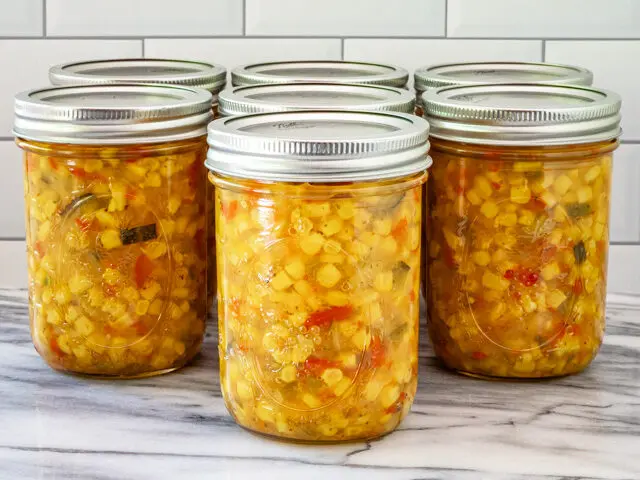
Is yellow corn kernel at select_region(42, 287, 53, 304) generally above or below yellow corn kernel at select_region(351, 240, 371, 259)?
below

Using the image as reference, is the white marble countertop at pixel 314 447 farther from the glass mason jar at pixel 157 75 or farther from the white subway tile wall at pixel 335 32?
the white subway tile wall at pixel 335 32

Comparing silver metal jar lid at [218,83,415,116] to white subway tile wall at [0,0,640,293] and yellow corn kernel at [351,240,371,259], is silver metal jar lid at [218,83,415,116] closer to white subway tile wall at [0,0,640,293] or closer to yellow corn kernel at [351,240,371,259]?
yellow corn kernel at [351,240,371,259]

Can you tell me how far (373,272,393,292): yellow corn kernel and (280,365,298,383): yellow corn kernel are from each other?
96mm

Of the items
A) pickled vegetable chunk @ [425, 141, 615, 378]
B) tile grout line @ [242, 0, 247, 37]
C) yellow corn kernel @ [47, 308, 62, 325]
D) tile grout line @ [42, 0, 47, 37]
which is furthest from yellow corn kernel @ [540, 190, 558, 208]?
tile grout line @ [42, 0, 47, 37]

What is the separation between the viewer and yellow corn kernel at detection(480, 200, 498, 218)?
0.97 m

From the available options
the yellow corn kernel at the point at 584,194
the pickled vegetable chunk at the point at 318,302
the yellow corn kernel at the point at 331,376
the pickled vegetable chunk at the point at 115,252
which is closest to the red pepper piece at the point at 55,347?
the pickled vegetable chunk at the point at 115,252

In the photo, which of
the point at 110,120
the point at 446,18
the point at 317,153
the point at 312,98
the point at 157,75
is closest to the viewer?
the point at 317,153

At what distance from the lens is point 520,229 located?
0.97 meters

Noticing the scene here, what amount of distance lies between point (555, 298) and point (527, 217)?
0.28ft

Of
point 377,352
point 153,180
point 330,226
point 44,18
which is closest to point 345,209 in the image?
point 330,226

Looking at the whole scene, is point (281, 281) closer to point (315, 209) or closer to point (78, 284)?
point (315, 209)

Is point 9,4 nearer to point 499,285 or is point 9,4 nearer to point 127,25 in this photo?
point 127,25

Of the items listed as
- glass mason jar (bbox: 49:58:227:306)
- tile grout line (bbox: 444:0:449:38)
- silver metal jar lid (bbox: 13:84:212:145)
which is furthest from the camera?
tile grout line (bbox: 444:0:449:38)

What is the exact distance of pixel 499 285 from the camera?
3.23 feet
